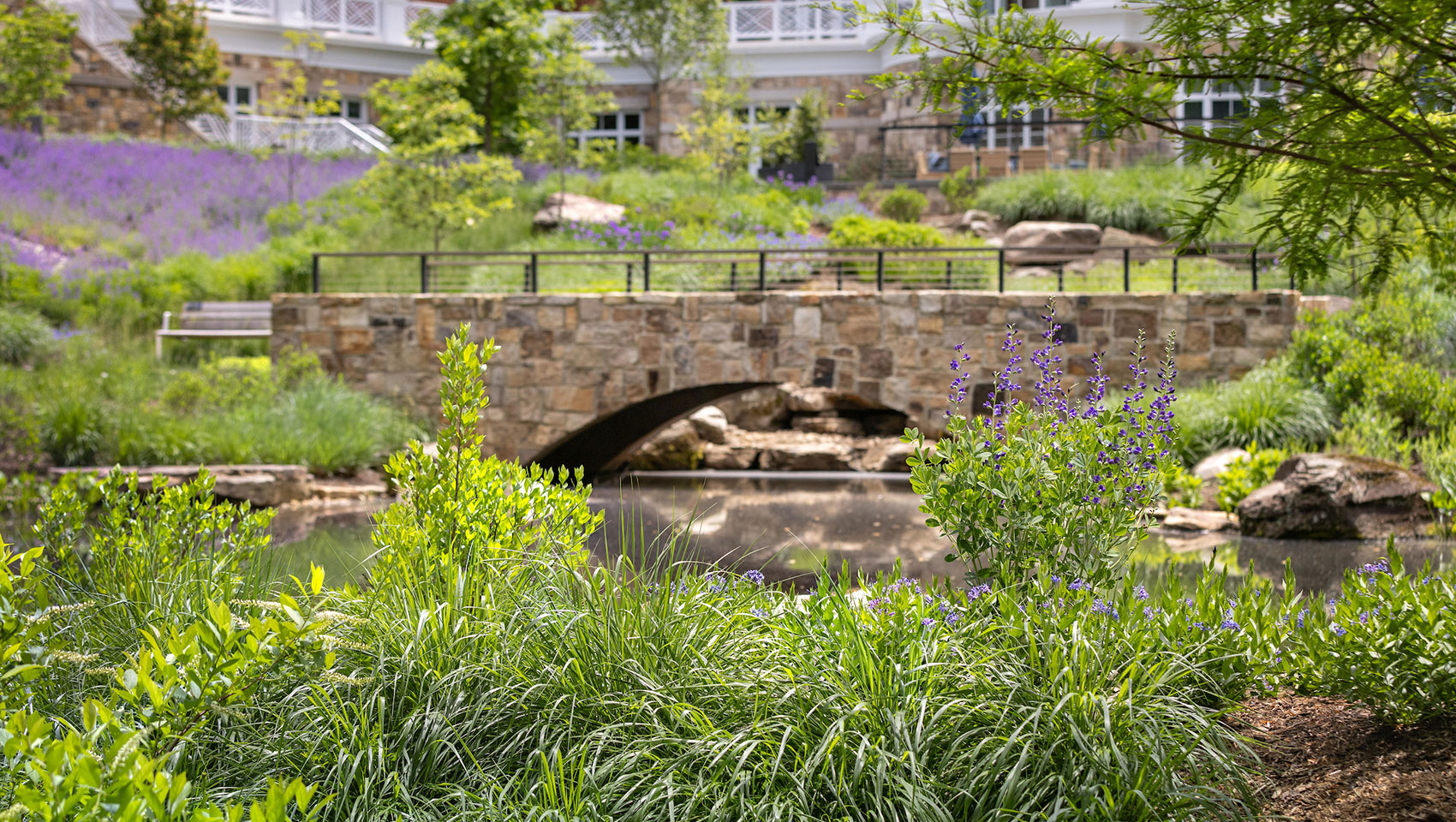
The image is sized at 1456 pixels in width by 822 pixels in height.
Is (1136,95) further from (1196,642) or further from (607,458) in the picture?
(607,458)

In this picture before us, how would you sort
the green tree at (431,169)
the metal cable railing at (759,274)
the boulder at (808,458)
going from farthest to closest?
1. the green tree at (431,169)
2. the boulder at (808,458)
3. the metal cable railing at (759,274)

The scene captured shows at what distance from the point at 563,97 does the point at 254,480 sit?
1165 cm

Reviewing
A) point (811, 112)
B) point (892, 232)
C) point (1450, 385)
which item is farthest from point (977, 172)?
point (1450, 385)

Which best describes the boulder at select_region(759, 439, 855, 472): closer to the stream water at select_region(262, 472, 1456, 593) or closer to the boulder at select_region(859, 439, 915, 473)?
the boulder at select_region(859, 439, 915, 473)

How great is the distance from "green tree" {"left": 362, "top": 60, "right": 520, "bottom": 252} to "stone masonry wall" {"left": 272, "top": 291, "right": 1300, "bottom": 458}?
9.89 ft

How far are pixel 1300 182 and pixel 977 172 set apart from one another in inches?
810

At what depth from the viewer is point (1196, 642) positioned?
14.2ft

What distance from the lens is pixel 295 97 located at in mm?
21016

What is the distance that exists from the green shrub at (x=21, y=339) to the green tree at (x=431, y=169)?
5300mm

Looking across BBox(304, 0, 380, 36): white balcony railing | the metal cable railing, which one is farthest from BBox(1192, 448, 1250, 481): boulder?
BBox(304, 0, 380, 36): white balcony railing

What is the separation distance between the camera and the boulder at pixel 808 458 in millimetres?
16562

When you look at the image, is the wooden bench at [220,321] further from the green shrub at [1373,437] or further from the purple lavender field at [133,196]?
the green shrub at [1373,437]

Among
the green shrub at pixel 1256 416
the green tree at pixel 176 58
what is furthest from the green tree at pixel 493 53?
the green shrub at pixel 1256 416

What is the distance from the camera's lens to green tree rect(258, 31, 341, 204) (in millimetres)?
20719
